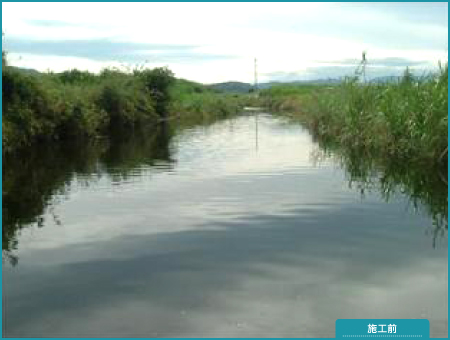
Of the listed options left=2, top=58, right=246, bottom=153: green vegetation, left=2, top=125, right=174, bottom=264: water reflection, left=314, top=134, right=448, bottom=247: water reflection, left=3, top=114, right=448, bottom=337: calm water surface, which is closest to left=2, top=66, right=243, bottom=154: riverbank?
left=2, top=58, right=246, bottom=153: green vegetation

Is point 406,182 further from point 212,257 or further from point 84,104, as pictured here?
point 84,104

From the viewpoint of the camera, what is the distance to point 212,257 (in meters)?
9.26

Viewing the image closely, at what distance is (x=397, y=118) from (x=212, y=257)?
961 centimetres

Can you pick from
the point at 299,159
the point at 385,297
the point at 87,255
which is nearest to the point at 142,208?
the point at 87,255

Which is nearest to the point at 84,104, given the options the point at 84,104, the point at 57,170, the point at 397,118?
the point at 84,104

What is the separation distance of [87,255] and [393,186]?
25.6 feet

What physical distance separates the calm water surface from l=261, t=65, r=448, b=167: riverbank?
2.02 meters

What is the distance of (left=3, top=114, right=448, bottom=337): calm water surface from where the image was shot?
690cm

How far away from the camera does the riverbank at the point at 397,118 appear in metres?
15.5

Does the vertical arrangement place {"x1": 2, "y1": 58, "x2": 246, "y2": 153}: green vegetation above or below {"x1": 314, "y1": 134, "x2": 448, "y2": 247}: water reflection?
above

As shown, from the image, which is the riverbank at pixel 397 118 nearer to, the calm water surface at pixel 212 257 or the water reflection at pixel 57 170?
the calm water surface at pixel 212 257

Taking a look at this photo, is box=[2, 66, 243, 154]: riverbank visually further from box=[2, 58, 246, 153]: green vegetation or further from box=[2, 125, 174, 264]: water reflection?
box=[2, 125, 174, 264]: water reflection

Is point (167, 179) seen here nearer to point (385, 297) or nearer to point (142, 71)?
point (385, 297)

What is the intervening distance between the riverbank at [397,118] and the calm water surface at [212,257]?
202 cm
